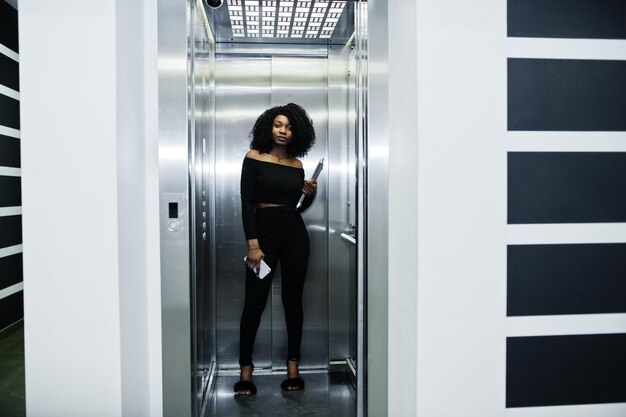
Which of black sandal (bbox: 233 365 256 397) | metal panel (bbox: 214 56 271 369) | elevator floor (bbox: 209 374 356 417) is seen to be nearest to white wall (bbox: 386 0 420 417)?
elevator floor (bbox: 209 374 356 417)

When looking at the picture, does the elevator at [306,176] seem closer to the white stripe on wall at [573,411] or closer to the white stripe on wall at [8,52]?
the white stripe on wall at [573,411]

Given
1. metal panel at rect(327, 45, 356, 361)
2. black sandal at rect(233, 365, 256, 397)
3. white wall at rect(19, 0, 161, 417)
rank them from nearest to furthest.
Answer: white wall at rect(19, 0, 161, 417), black sandal at rect(233, 365, 256, 397), metal panel at rect(327, 45, 356, 361)

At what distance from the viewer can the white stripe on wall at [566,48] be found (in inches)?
63.9

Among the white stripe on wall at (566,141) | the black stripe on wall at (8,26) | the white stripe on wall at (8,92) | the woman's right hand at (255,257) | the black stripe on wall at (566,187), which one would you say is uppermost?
the black stripe on wall at (8,26)

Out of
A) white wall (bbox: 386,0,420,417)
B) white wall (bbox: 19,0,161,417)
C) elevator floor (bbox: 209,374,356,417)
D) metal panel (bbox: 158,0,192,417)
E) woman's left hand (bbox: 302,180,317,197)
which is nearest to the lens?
white wall (bbox: 19,0,161,417)

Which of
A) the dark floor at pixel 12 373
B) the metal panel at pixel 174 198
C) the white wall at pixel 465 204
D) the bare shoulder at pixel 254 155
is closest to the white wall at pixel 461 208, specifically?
the white wall at pixel 465 204

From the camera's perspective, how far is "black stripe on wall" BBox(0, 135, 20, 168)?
3.71m

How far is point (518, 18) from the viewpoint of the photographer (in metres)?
1.62

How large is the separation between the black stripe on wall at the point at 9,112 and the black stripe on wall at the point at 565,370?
13.6 feet

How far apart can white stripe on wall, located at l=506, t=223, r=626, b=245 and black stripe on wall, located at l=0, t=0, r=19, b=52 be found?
4.27 m

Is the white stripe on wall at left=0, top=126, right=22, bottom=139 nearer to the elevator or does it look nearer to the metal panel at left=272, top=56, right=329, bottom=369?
the elevator

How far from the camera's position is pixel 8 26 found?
3.83 meters

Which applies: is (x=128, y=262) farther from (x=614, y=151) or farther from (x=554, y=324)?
(x=614, y=151)

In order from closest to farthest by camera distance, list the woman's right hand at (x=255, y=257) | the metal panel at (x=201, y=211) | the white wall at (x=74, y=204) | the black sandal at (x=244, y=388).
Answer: the white wall at (x=74, y=204) → the metal panel at (x=201, y=211) → the woman's right hand at (x=255, y=257) → the black sandal at (x=244, y=388)
